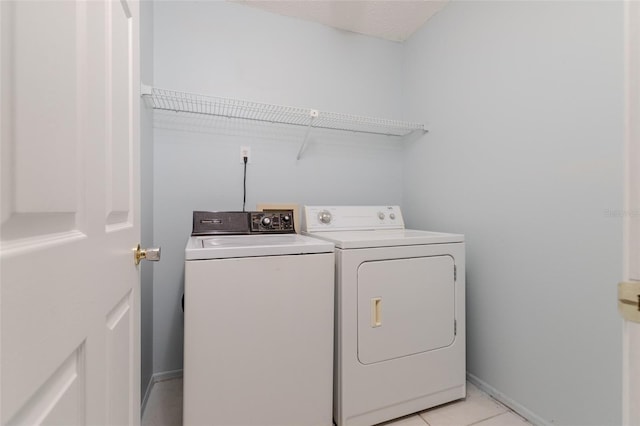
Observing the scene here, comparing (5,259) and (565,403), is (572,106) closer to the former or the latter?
(565,403)

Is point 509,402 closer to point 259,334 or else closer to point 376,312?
point 376,312

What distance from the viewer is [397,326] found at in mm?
1433

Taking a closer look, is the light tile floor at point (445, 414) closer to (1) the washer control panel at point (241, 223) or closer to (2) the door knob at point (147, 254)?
(1) the washer control panel at point (241, 223)

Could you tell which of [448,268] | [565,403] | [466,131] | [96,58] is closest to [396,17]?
[466,131]

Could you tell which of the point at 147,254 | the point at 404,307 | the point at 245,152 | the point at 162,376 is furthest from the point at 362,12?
the point at 162,376

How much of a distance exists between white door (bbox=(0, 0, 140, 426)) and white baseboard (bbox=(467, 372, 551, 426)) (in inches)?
71.5

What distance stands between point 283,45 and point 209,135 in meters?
0.88

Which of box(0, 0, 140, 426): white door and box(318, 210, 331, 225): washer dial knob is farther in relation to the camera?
box(318, 210, 331, 225): washer dial knob

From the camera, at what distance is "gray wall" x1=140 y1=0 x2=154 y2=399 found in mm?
1450

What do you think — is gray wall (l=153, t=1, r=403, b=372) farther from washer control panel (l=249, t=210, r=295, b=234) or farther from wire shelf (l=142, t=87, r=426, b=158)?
washer control panel (l=249, t=210, r=295, b=234)

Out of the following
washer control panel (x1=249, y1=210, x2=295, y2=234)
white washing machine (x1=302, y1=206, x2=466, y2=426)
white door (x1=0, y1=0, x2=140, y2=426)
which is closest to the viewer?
white door (x1=0, y1=0, x2=140, y2=426)

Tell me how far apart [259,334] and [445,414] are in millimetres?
1144

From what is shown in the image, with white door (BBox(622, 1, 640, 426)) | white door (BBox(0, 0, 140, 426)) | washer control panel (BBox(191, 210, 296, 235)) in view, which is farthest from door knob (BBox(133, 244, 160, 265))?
white door (BBox(622, 1, 640, 426))

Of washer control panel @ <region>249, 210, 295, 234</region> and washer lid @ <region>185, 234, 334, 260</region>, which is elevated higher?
washer control panel @ <region>249, 210, 295, 234</region>
